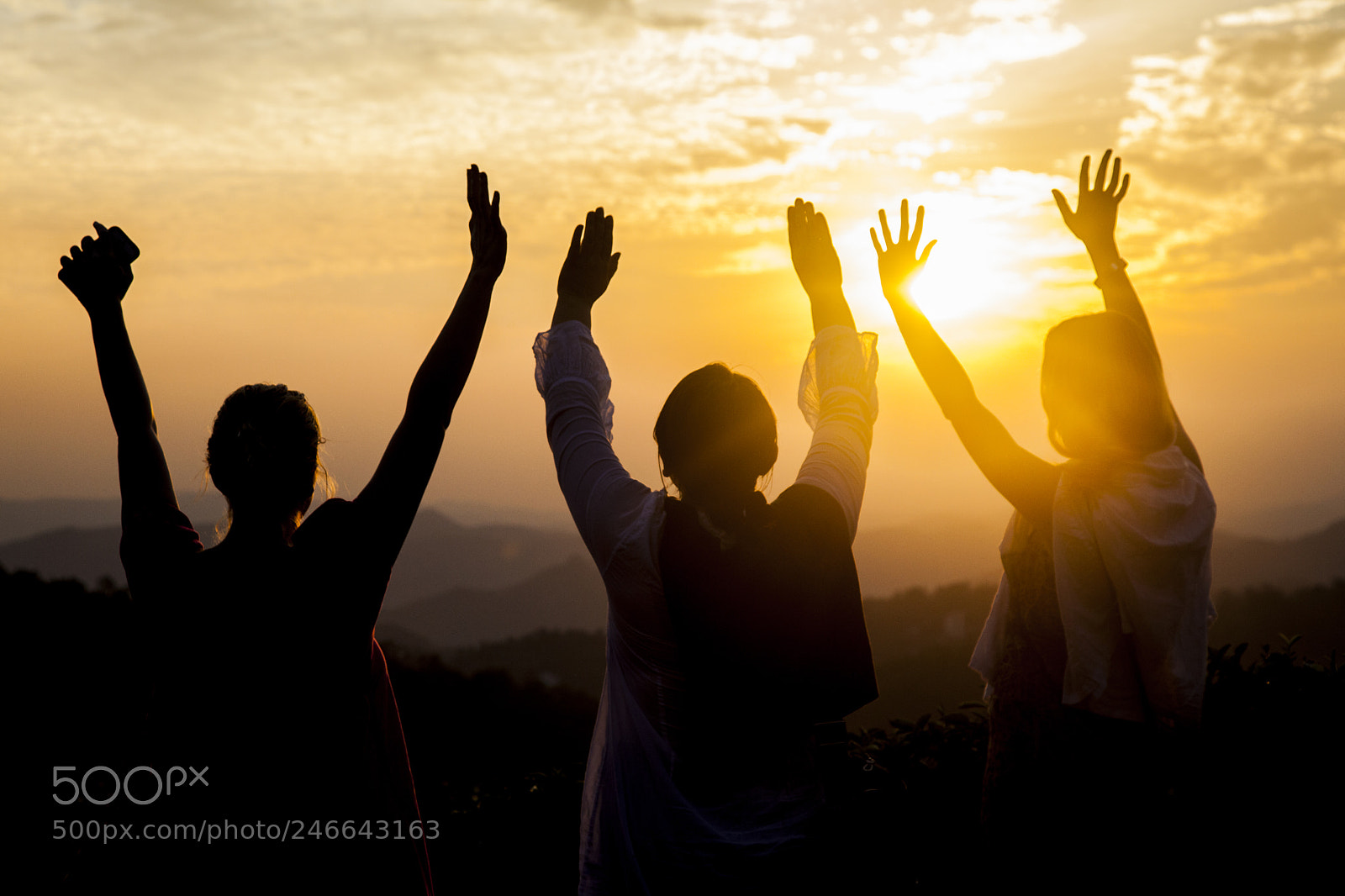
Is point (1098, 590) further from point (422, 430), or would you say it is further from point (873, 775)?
point (422, 430)

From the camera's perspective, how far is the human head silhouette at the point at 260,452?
2371 millimetres

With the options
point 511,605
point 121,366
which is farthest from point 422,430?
point 511,605

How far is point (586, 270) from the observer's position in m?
3.03

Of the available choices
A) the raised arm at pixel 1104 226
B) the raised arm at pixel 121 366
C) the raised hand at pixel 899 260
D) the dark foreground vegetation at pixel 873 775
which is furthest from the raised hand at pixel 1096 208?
the raised arm at pixel 121 366

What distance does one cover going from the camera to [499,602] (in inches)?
909

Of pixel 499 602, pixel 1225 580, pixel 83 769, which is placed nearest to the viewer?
pixel 83 769

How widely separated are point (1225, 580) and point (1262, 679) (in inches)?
83.1

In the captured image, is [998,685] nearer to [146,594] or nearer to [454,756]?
[146,594]

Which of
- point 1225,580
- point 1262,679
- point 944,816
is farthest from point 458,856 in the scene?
point 1225,580

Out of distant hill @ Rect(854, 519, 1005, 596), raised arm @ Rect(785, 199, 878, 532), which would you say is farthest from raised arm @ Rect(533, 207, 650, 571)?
distant hill @ Rect(854, 519, 1005, 596)

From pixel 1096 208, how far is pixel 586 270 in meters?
2.42

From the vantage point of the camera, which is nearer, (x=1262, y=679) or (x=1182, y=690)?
(x=1182, y=690)

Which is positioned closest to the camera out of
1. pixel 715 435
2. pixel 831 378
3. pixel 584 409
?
pixel 715 435

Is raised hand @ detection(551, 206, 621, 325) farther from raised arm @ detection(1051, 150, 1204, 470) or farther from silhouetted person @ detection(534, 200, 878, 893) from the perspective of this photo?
raised arm @ detection(1051, 150, 1204, 470)
